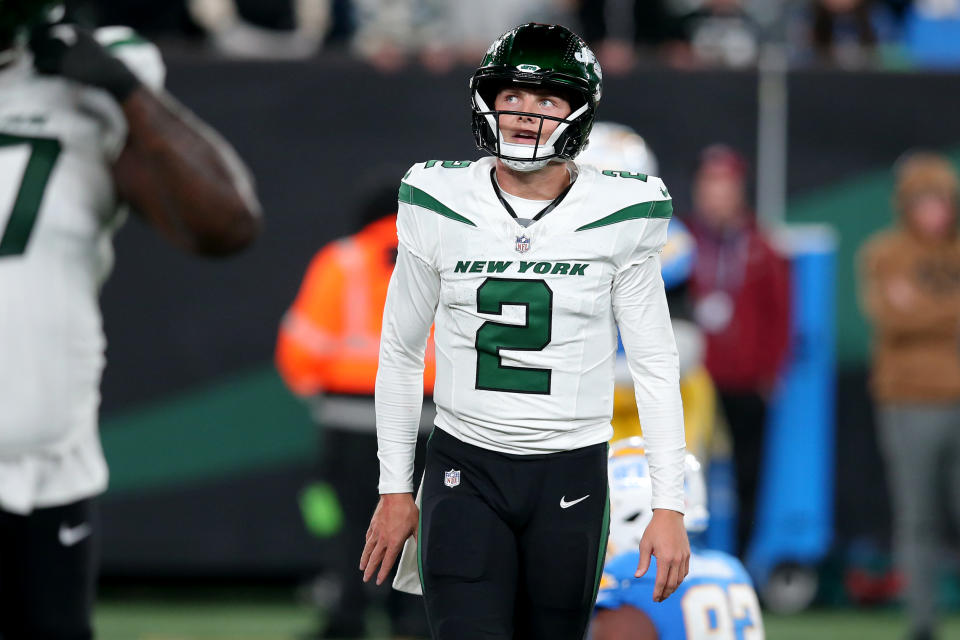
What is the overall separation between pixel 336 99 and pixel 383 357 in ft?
15.3

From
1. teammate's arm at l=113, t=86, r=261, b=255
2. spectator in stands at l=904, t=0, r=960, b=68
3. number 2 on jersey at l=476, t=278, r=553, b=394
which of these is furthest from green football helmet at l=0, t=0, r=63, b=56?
spectator in stands at l=904, t=0, r=960, b=68

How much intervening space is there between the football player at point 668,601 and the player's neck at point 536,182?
2.27 feet

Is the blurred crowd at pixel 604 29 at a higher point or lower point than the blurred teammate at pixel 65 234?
higher

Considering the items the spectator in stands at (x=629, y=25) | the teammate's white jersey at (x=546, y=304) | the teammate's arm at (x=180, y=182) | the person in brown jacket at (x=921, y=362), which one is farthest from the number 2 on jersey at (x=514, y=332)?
the spectator in stands at (x=629, y=25)

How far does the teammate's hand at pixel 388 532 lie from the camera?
3.21 metres

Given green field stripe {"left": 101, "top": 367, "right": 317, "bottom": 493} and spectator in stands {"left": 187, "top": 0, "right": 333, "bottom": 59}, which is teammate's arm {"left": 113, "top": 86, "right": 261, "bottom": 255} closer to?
green field stripe {"left": 101, "top": 367, "right": 317, "bottom": 493}

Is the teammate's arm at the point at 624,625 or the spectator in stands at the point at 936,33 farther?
the spectator in stands at the point at 936,33

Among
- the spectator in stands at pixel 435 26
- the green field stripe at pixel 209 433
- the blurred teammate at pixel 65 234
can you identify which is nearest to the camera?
the blurred teammate at pixel 65 234

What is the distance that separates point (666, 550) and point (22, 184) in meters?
1.60

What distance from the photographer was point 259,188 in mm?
7746

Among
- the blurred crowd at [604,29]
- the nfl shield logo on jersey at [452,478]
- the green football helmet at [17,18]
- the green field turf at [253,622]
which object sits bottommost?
the green field turf at [253,622]

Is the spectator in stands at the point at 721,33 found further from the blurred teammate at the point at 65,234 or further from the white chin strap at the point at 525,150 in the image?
the white chin strap at the point at 525,150

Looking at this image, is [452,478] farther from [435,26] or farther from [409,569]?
[435,26]

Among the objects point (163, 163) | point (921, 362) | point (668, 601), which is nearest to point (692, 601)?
point (668, 601)
